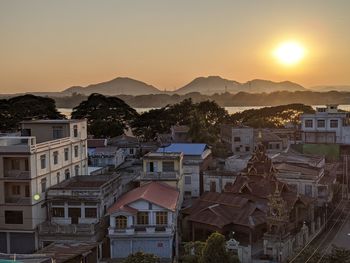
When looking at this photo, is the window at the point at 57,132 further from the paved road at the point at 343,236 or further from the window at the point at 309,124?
the window at the point at 309,124

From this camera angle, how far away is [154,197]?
2769 centimetres

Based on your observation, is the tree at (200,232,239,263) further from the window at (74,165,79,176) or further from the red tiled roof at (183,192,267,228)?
the window at (74,165,79,176)

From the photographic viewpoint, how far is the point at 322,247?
27828 millimetres

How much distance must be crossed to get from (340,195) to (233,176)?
31.7 feet

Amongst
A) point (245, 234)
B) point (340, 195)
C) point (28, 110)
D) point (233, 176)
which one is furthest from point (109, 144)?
point (245, 234)

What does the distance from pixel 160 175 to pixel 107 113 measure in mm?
33103

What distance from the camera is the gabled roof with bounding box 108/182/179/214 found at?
2684 centimetres

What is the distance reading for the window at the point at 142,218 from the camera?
26.9 m

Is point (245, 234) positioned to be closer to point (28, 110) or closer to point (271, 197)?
point (271, 197)

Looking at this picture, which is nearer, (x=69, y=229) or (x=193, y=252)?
(x=193, y=252)

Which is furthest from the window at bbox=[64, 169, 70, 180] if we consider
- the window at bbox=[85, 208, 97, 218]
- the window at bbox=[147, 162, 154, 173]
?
the window at bbox=[147, 162, 154, 173]

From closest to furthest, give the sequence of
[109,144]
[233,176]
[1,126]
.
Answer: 1. [233,176]
2. [109,144]
3. [1,126]

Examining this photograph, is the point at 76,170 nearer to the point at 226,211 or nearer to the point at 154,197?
the point at 154,197

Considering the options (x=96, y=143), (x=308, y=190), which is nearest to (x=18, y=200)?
(x=308, y=190)
